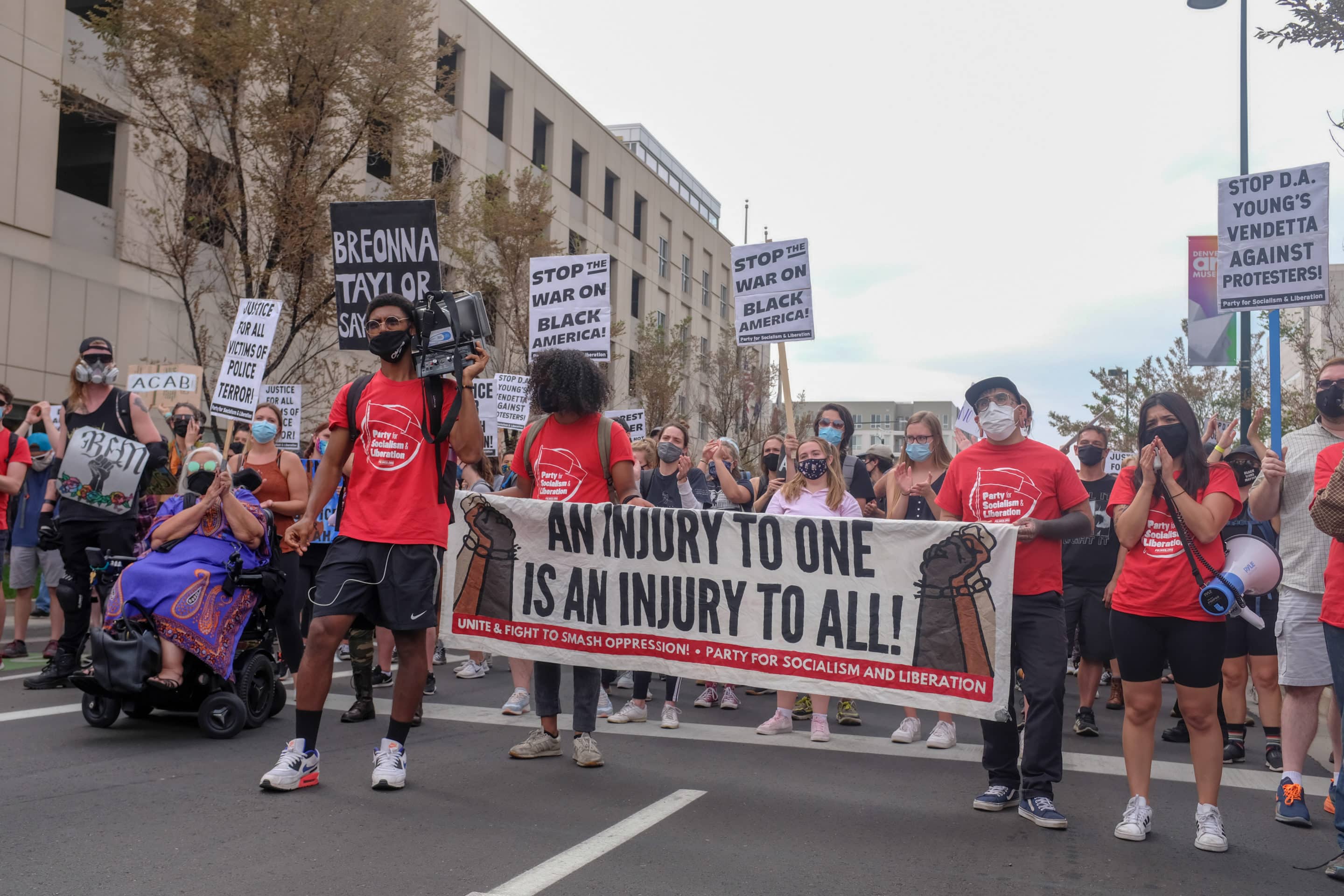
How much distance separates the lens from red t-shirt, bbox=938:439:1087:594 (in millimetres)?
5305

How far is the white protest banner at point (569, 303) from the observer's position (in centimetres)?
1191

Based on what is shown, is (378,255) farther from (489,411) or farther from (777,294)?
(489,411)

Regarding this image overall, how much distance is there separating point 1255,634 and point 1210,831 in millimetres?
2648

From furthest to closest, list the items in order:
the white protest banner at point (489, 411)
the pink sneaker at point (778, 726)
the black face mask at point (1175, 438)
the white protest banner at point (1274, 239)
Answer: the white protest banner at point (489, 411)
the white protest banner at point (1274, 239)
the pink sneaker at point (778, 726)
the black face mask at point (1175, 438)

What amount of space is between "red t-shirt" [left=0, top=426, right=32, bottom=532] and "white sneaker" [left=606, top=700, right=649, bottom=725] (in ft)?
16.8

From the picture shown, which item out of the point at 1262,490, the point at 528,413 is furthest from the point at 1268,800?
the point at 528,413

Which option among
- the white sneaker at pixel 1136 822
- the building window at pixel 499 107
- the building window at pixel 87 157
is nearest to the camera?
the white sneaker at pixel 1136 822

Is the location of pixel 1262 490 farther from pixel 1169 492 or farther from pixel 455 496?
pixel 455 496

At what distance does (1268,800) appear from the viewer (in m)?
5.84

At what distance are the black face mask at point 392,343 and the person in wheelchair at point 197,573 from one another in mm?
1693

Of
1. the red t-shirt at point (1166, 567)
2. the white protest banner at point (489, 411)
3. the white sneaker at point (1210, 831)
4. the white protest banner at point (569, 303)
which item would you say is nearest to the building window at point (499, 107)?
the white protest banner at point (489, 411)

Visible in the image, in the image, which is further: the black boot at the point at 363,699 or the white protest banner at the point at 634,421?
the white protest banner at the point at 634,421

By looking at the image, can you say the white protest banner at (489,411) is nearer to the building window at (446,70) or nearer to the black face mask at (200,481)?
the building window at (446,70)

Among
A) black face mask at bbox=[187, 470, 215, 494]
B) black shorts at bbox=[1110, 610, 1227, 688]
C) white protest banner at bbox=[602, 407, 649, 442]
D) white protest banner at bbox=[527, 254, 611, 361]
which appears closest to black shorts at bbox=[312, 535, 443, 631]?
black face mask at bbox=[187, 470, 215, 494]
